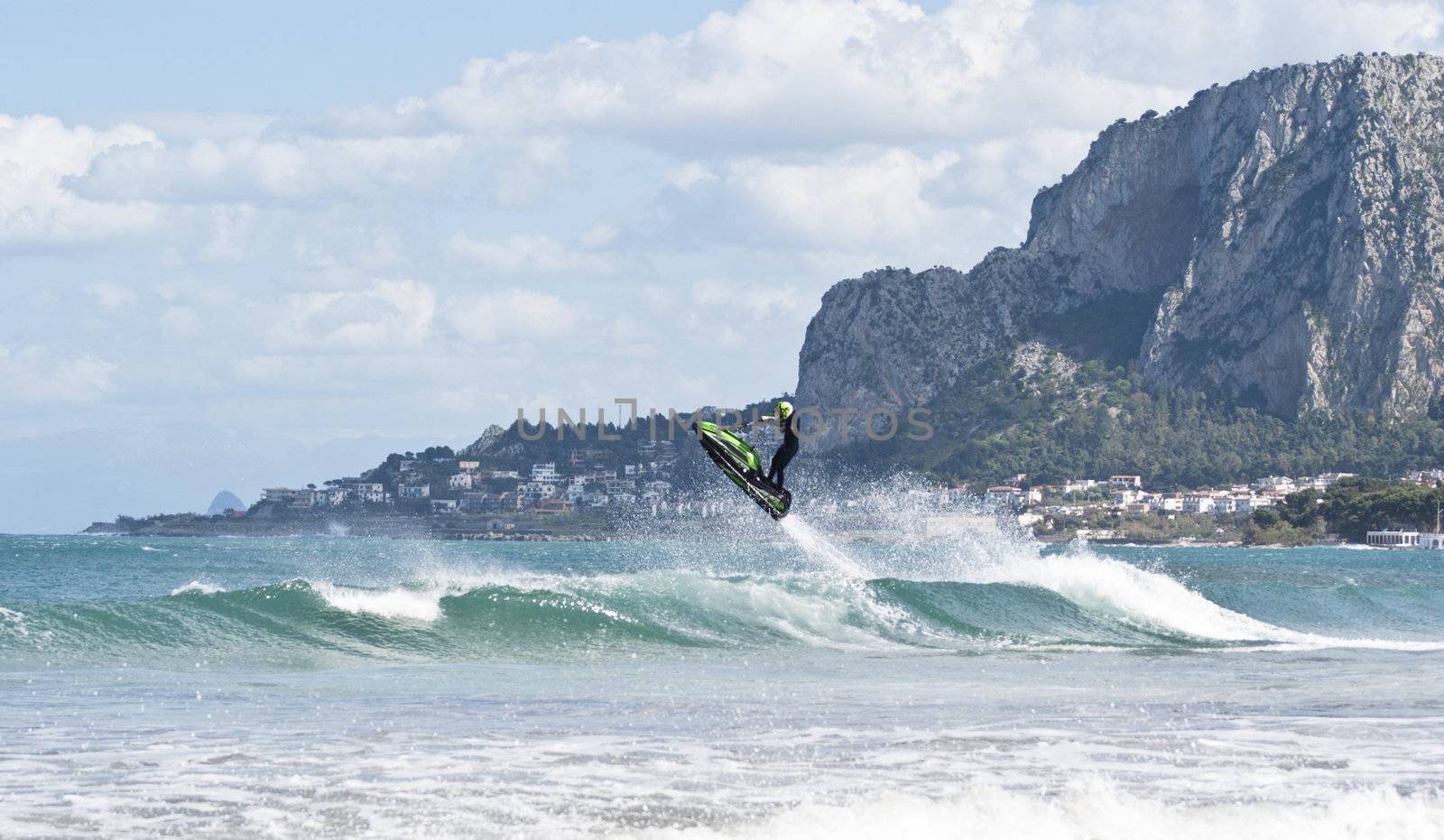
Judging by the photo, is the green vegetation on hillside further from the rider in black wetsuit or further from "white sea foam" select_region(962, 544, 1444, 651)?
the rider in black wetsuit

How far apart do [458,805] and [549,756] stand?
8.27 feet

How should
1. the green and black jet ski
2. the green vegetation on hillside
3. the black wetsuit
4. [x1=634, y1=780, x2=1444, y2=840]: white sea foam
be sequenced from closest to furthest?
[x1=634, y1=780, x2=1444, y2=840]: white sea foam → the black wetsuit → the green and black jet ski → the green vegetation on hillside

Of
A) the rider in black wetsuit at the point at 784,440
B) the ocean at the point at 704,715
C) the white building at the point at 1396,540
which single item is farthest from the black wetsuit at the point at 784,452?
the white building at the point at 1396,540

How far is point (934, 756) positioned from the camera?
17.9 meters

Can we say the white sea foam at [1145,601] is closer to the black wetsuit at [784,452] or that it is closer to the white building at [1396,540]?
the black wetsuit at [784,452]

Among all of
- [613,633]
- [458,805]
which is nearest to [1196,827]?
→ [458,805]

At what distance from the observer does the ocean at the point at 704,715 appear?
15.0 metres

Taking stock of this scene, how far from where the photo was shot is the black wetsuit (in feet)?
76.3

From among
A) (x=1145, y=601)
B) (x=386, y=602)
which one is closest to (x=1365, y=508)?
(x=1145, y=601)

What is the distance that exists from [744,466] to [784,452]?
5.30 ft

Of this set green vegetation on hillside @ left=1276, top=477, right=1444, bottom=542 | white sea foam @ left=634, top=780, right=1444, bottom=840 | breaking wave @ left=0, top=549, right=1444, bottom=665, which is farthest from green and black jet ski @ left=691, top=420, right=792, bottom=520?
green vegetation on hillside @ left=1276, top=477, right=1444, bottom=542

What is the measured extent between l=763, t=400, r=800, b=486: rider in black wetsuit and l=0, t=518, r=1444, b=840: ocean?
9.95 ft

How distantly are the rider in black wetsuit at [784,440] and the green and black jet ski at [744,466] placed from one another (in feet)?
0.70

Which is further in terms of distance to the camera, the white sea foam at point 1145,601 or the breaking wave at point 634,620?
the white sea foam at point 1145,601
